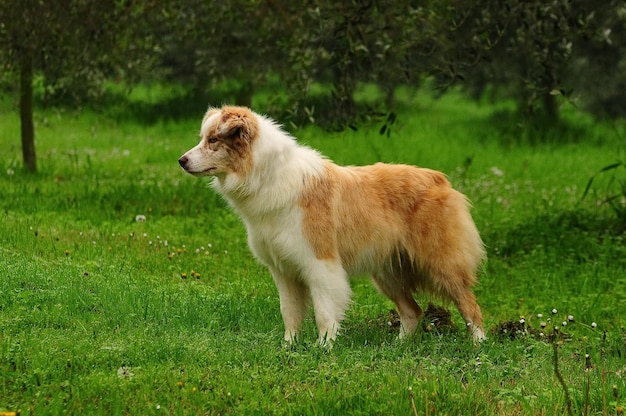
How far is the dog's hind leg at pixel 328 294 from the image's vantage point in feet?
22.8

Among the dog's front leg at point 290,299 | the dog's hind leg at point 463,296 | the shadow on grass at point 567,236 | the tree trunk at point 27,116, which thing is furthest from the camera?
the tree trunk at point 27,116

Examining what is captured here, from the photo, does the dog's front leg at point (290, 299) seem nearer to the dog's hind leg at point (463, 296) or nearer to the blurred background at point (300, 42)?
the dog's hind leg at point (463, 296)

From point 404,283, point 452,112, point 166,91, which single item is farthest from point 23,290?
point 452,112

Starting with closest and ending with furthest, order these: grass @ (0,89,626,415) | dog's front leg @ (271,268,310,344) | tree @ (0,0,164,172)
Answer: grass @ (0,89,626,415)
dog's front leg @ (271,268,310,344)
tree @ (0,0,164,172)

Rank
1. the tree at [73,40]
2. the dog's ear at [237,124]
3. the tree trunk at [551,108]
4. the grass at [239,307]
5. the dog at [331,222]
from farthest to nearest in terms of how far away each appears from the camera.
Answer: the tree trunk at [551,108] → the tree at [73,40] → the dog at [331,222] → the dog's ear at [237,124] → the grass at [239,307]

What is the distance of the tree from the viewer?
1117cm

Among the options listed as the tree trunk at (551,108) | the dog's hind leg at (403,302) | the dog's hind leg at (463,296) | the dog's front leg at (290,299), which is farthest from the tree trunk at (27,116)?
the tree trunk at (551,108)

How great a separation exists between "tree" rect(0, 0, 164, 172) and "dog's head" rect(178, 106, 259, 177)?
16.3 feet

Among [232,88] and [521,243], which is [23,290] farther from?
[232,88]

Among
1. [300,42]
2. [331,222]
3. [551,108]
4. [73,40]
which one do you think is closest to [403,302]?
[331,222]

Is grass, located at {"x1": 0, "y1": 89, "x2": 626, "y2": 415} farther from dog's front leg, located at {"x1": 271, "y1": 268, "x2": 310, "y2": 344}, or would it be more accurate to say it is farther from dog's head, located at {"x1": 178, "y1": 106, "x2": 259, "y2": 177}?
→ dog's head, located at {"x1": 178, "y1": 106, "x2": 259, "y2": 177}

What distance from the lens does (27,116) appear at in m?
12.8

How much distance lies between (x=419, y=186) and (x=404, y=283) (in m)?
0.83

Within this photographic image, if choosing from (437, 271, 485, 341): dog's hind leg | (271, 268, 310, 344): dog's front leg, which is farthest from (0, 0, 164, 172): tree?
(437, 271, 485, 341): dog's hind leg
